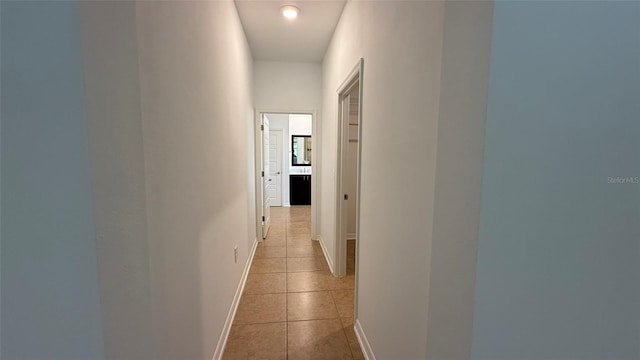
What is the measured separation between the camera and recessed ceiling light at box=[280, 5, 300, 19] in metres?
2.38

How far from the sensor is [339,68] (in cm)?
262

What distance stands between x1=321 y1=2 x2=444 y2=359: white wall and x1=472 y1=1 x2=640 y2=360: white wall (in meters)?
0.30

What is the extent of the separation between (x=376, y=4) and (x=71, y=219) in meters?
1.70

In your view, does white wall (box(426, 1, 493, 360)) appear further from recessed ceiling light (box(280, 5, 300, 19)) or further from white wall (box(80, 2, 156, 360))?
recessed ceiling light (box(280, 5, 300, 19))

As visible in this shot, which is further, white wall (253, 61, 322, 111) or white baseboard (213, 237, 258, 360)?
white wall (253, 61, 322, 111)

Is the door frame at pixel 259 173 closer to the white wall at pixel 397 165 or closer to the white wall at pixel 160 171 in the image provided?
the white wall at pixel 160 171

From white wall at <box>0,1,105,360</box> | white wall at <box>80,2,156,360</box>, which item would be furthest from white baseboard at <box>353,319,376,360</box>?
white wall at <box>0,1,105,360</box>

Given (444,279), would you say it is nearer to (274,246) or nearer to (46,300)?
(46,300)

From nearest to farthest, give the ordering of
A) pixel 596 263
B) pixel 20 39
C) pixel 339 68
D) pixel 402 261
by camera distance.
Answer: pixel 20 39 < pixel 596 263 < pixel 402 261 < pixel 339 68

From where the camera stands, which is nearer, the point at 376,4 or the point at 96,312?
the point at 96,312

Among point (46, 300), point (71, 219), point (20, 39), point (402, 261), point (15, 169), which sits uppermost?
point (20, 39)

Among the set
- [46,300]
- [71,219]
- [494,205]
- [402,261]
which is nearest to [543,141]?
[494,205]

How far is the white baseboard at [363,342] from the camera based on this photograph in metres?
1.71

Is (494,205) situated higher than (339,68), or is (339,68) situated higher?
(339,68)
